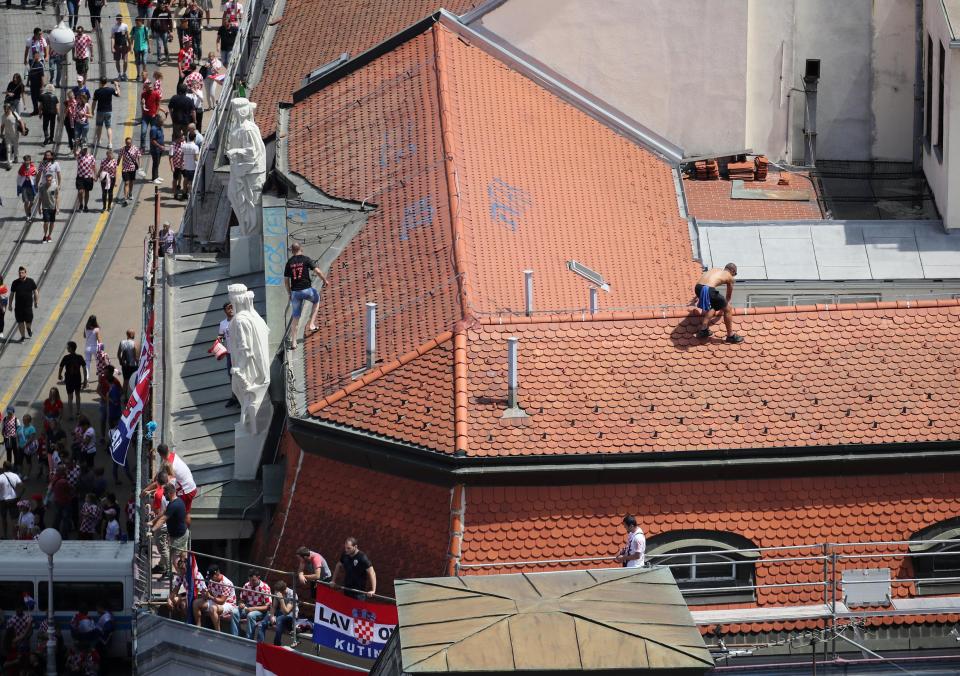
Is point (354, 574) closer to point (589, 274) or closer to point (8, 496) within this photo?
point (589, 274)

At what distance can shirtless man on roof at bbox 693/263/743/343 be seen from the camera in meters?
51.1

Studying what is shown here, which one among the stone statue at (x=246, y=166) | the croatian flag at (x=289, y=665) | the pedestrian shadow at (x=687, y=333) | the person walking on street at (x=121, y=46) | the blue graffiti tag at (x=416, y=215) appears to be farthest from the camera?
the person walking on street at (x=121, y=46)

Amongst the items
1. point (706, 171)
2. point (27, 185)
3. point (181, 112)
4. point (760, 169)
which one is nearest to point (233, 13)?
point (181, 112)

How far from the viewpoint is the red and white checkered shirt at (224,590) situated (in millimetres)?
51625

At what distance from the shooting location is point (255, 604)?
51.6 meters

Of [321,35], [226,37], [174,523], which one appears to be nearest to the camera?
[174,523]

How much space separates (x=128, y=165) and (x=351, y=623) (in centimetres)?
3157

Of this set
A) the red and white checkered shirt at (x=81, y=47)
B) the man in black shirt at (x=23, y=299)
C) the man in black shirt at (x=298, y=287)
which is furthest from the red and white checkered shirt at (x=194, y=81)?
the man in black shirt at (x=298, y=287)

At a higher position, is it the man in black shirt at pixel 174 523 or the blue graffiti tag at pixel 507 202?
the blue graffiti tag at pixel 507 202

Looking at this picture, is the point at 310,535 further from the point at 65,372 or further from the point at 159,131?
the point at 159,131

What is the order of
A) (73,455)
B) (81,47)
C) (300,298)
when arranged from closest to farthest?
(300,298), (73,455), (81,47)

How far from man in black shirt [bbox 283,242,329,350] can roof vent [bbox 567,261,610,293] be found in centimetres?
622

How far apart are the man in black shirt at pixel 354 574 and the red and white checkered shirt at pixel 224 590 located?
3.05 metres

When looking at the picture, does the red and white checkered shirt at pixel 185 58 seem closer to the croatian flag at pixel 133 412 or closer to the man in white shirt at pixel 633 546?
the croatian flag at pixel 133 412
